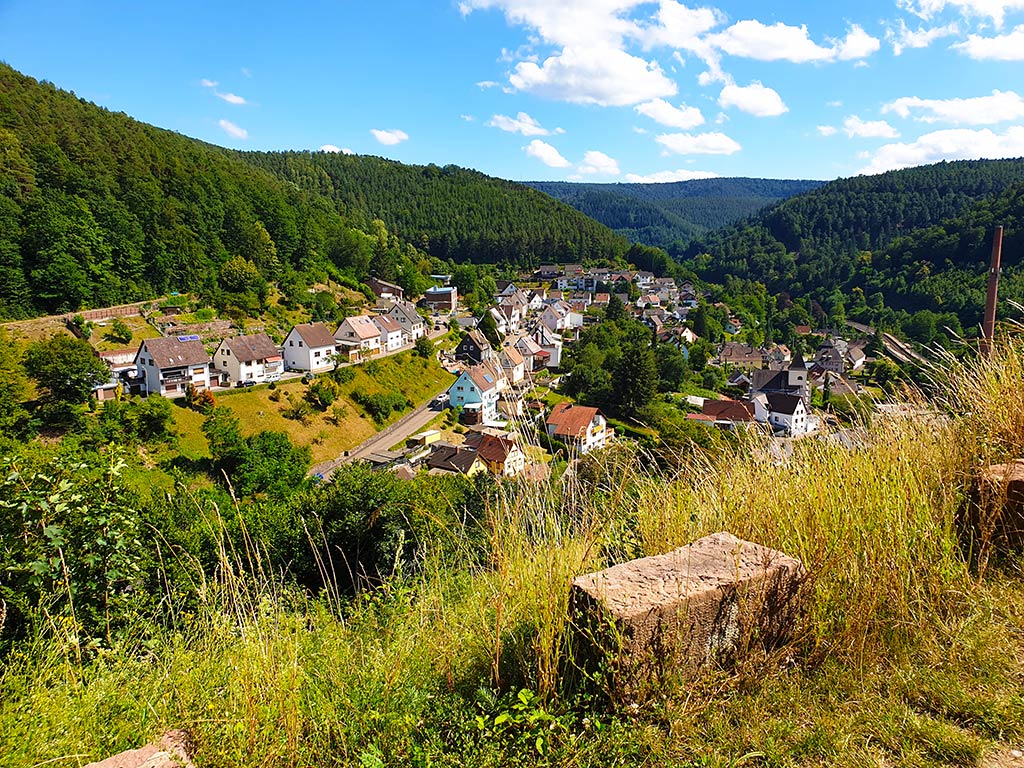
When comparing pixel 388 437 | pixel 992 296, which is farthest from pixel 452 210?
pixel 992 296

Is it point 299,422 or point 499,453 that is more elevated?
point 499,453

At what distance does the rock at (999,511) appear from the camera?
3.08 m

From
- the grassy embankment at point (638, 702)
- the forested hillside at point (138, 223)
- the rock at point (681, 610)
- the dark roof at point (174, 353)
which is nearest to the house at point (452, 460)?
the dark roof at point (174, 353)

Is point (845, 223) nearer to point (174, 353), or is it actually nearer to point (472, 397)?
point (472, 397)

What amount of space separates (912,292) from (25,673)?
298 ft

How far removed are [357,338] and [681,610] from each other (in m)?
48.1

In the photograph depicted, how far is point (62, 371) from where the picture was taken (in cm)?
2938

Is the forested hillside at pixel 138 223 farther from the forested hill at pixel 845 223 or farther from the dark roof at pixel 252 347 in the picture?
the forested hill at pixel 845 223

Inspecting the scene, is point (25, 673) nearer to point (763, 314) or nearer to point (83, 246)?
point (83, 246)

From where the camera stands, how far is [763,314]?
9450 cm

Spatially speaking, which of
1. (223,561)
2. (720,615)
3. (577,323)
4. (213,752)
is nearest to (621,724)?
(720,615)

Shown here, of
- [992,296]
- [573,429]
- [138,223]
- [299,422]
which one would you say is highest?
[138,223]

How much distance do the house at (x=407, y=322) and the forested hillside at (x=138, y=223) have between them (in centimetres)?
941

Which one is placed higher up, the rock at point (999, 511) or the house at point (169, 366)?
the rock at point (999, 511)
